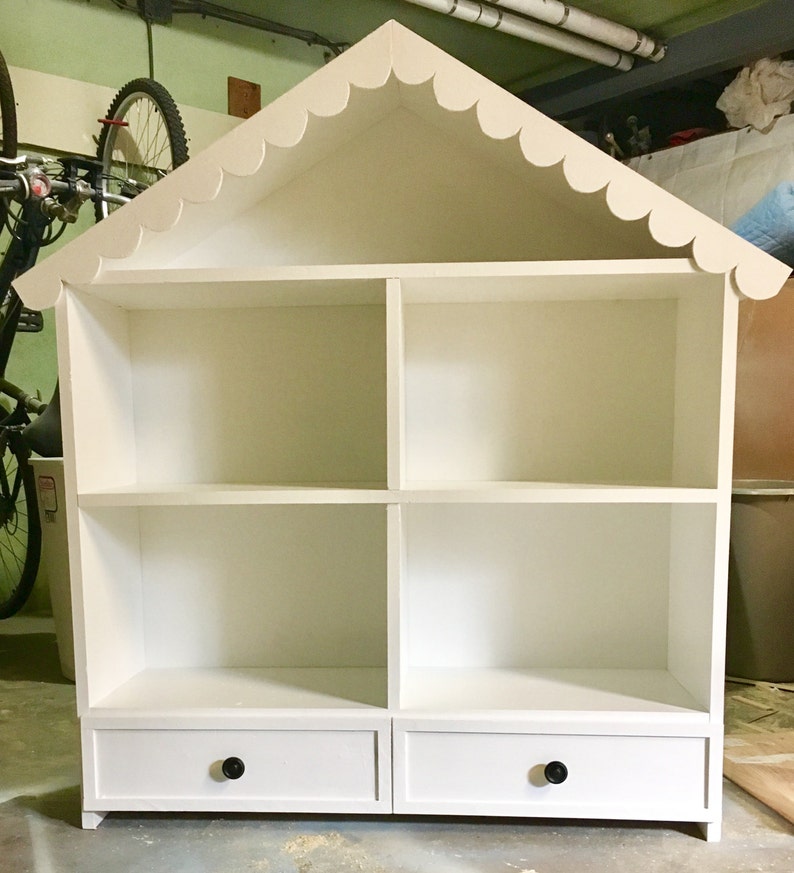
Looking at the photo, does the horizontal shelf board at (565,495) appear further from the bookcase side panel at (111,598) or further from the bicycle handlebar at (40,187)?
the bicycle handlebar at (40,187)

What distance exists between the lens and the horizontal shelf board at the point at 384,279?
1.16 metres

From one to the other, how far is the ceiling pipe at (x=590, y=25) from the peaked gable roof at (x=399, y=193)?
138cm

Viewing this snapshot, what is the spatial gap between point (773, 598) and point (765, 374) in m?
0.72

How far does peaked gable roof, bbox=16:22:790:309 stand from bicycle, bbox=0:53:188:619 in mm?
908

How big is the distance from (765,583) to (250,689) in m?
1.46

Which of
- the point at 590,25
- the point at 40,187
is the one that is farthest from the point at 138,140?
the point at 590,25

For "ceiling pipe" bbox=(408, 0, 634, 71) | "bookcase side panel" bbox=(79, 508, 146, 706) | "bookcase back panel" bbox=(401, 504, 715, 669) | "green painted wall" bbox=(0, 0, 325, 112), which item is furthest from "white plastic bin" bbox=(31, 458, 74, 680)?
"ceiling pipe" bbox=(408, 0, 634, 71)

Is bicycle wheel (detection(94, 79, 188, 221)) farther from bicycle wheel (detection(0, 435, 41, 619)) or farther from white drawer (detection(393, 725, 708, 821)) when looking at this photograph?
white drawer (detection(393, 725, 708, 821))

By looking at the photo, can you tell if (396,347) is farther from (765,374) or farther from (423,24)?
(423,24)

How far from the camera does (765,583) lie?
190cm

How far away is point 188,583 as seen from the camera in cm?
152

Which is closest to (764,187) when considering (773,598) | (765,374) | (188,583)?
(765,374)

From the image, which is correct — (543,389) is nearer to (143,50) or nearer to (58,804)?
(58,804)

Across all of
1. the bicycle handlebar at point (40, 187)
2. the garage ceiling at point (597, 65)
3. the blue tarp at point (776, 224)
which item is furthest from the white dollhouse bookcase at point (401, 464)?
the garage ceiling at point (597, 65)
